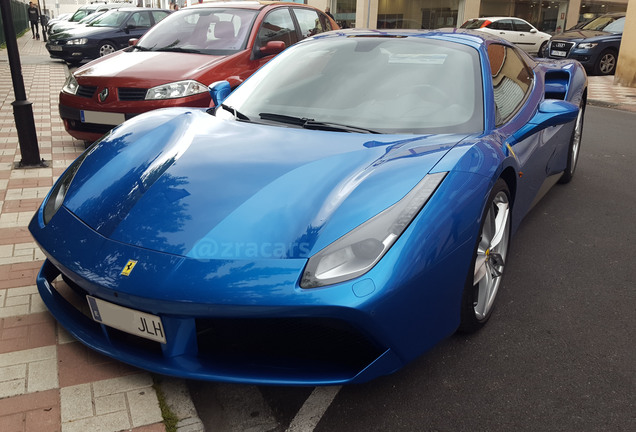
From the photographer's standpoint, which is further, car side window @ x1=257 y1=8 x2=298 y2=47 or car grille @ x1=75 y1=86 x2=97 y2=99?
car side window @ x1=257 y1=8 x2=298 y2=47

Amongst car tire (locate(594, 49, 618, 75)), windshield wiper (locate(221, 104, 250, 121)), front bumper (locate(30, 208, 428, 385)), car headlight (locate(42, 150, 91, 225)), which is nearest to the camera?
front bumper (locate(30, 208, 428, 385))

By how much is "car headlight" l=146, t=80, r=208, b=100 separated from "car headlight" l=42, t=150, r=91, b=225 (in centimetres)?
254

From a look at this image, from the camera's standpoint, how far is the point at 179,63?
560 centimetres

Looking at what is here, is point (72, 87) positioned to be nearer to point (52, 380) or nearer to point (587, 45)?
point (52, 380)

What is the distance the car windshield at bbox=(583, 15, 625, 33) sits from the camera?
1444cm

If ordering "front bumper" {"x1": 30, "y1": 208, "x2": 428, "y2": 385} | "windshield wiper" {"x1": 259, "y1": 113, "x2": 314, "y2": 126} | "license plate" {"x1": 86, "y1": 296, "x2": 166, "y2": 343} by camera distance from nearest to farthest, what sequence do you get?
"front bumper" {"x1": 30, "y1": 208, "x2": 428, "y2": 385} → "license plate" {"x1": 86, "y1": 296, "x2": 166, "y2": 343} → "windshield wiper" {"x1": 259, "y1": 113, "x2": 314, "y2": 126}

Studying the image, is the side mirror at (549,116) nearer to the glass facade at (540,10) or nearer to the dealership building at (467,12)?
the dealership building at (467,12)

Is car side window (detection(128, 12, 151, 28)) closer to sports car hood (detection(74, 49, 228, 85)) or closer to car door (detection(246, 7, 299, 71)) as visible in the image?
car door (detection(246, 7, 299, 71))

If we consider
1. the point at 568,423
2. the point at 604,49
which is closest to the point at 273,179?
the point at 568,423

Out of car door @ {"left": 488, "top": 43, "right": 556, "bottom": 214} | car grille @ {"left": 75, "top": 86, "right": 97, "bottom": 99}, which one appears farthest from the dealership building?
car door @ {"left": 488, "top": 43, "right": 556, "bottom": 214}

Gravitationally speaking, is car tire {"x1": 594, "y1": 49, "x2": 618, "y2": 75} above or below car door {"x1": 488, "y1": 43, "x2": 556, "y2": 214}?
below

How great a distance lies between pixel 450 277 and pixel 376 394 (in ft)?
1.74

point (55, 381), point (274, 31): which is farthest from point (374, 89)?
point (274, 31)

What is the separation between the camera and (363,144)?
2502 millimetres
